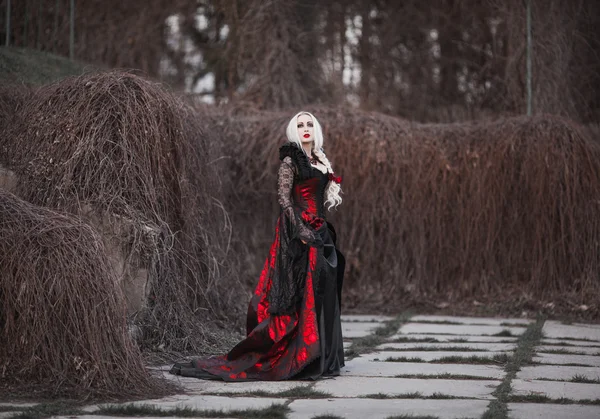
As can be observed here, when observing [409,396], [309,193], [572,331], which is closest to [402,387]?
[409,396]

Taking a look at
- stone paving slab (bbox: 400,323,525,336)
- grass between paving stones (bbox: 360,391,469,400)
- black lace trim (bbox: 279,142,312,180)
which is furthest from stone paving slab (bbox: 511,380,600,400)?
stone paving slab (bbox: 400,323,525,336)

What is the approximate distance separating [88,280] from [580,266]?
17.9ft

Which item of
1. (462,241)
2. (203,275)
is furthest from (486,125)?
(203,275)

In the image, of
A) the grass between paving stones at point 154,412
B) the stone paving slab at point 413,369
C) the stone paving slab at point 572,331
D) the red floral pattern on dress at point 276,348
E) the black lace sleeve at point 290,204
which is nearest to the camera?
the grass between paving stones at point 154,412

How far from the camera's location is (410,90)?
15.5m

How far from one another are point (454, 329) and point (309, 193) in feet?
7.94

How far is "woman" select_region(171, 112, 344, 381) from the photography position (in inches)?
200

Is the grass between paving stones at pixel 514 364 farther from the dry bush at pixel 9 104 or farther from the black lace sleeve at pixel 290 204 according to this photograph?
the dry bush at pixel 9 104

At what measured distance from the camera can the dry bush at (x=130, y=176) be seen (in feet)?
19.0

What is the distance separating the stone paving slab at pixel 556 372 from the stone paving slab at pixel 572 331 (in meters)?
1.46

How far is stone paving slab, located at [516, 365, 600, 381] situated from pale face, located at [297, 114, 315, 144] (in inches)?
77.9

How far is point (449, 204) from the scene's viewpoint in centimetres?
870

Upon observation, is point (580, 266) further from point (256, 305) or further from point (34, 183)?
point (34, 183)

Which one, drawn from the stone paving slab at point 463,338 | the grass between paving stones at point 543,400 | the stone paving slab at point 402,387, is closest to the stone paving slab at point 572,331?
the stone paving slab at point 463,338
